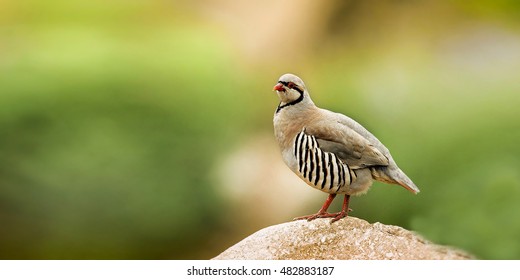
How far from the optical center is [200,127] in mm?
5516

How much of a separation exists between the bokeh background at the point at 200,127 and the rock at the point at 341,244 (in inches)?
24.2

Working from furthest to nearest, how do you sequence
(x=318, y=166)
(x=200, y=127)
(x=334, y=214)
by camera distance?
(x=200, y=127) < (x=334, y=214) < (x=318, y=166)

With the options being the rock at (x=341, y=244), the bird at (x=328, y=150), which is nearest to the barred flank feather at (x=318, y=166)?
the bird at (x=328, y=150)

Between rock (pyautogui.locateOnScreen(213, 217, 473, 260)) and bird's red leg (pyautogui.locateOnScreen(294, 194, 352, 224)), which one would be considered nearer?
rock (pyautogui.locateOnScreen(213, 217, 473, 260))

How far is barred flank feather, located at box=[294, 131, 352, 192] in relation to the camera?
161 inches

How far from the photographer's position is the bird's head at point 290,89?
4.18 metres

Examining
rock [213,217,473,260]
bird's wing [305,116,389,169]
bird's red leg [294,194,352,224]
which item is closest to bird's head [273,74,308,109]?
bird's wing [305,116,389,169]

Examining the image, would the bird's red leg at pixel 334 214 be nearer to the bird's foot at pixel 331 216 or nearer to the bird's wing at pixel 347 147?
the bird's foot at pixel 331 216

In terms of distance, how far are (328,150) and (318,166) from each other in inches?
4.4

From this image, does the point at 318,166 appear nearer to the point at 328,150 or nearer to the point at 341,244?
the point at 328,150

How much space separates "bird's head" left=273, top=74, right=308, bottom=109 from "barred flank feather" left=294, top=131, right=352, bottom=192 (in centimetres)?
23

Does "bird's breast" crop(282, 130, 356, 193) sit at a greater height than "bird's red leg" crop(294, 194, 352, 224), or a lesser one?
greater

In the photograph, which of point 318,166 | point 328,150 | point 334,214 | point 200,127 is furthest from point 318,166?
point 200,127

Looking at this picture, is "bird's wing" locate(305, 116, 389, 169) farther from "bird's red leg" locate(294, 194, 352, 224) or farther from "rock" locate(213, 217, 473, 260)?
"rock" locate(213, 217, 473, 260)
